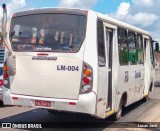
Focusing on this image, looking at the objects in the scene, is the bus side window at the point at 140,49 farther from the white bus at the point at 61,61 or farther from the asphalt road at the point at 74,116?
the white bus at the point at 61,61

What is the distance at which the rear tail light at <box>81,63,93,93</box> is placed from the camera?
767 cm

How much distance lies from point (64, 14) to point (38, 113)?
386cm

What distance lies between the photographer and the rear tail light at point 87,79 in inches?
302

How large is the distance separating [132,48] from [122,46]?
50.6 inches

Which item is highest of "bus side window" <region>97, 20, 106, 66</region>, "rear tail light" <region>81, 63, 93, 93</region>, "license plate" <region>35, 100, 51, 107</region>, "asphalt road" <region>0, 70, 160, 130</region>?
"bus side window" <region>97, 20, 106, 66</region>

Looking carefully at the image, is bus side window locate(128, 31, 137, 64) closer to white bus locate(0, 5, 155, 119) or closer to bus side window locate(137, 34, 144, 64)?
bus side window locate(137, 34, 144, 64)

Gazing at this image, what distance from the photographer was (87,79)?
768 cm

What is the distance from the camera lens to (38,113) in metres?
10.8

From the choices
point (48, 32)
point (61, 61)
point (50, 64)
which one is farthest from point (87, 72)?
point (48, 32)

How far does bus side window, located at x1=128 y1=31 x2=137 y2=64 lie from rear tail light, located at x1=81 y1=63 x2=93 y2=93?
136 inches

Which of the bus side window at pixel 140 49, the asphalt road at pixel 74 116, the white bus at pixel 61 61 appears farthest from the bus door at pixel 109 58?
the bus side window at pixel 140 49

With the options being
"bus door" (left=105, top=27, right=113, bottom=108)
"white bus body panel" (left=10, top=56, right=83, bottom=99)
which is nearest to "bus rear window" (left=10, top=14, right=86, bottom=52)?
"white bus body panel" (left=10, top=56, right=83, bottom=99)

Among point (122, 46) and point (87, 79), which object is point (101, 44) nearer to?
point (87, 79)

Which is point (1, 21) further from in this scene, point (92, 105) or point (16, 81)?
point (92, 105)
